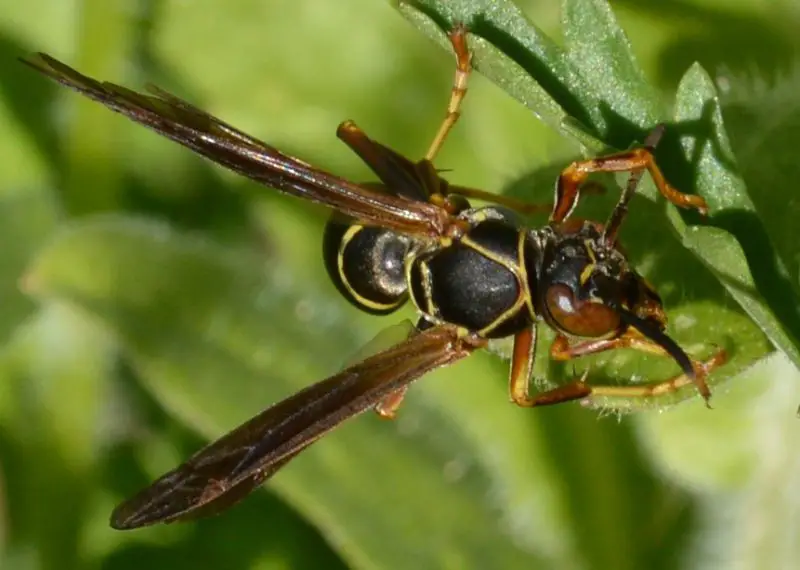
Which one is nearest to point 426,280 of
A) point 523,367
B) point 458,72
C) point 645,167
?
point 523,367

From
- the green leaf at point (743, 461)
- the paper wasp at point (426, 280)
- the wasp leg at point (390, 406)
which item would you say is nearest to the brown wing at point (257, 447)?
the paper wasp at point (426, 280)

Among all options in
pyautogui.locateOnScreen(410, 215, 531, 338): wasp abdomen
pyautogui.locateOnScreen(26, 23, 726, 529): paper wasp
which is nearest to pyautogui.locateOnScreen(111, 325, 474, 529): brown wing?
pyautogui.locateOnScreen(26, 23, 726, 529): paper wasp

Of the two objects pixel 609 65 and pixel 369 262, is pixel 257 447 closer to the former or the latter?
pixel 369 262

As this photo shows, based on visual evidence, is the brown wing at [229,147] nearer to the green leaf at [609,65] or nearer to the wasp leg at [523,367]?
the wasp leg at [523,367]

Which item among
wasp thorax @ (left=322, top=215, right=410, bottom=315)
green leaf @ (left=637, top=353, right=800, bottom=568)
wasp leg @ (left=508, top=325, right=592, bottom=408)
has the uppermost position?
wasp thorax @ (left=322, top=215, right=410, bottom=315)

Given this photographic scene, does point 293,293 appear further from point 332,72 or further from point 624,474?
point 624,474

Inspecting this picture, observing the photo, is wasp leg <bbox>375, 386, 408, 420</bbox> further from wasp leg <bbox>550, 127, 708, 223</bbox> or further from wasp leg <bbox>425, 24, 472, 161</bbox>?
wasp leg <bbox>550, 127, 708, 223</bbox>
